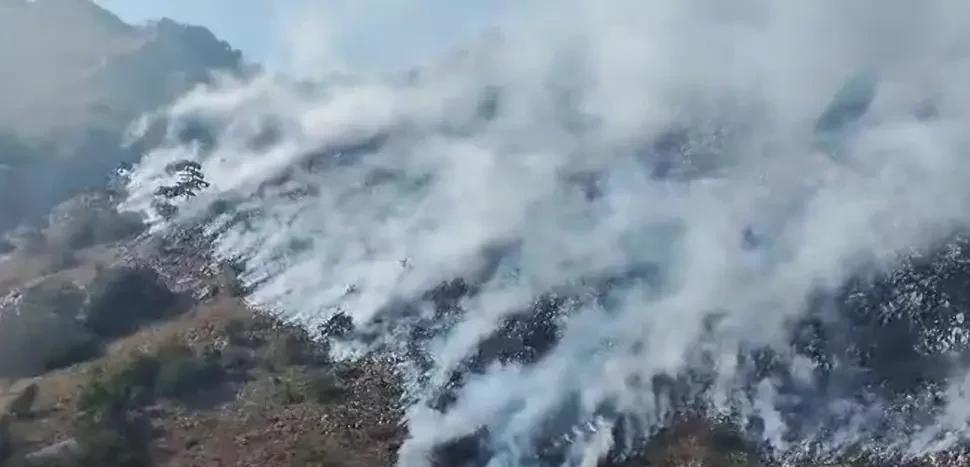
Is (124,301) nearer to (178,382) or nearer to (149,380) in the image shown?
(149,380)

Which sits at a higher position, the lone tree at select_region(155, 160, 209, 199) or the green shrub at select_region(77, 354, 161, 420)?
the lone tree at select_region(155, 160, 209, 199)

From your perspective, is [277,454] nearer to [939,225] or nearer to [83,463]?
[83,463]

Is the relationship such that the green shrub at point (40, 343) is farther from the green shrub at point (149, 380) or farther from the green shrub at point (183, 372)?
the green shrub at point (183, 372)

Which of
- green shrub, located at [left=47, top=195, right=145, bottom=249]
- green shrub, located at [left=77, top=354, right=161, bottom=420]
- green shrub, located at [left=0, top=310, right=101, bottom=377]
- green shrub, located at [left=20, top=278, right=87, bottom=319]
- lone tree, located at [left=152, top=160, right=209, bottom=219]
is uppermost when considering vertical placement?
lone tree, located at [left=152, top=160, right=209, bottom=219]

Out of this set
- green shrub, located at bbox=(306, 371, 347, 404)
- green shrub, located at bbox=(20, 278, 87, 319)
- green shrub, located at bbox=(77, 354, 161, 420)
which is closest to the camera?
green shrub, located at bbox=(77, 354, 161, 420)

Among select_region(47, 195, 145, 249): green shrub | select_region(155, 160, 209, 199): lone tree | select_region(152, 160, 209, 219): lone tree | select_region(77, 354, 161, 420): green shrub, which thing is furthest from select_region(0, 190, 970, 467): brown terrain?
select_region(155, 160, 209, 199): lone tree

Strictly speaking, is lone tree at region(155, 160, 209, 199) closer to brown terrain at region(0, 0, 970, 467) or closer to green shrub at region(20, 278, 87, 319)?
brown terrain at region(0, 0, 970, 467)

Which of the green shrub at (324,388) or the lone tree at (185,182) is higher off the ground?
the lone tree at (185,182)

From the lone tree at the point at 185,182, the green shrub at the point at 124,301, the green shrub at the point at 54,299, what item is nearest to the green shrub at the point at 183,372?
the green shrub at the point at 124,301

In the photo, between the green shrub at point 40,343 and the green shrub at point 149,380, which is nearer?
the green shrub at point 149,380
